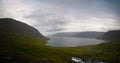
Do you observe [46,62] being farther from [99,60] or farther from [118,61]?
[118,61]

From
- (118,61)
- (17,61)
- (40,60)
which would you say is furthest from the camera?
(118,61)

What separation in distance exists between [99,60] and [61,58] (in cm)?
2500

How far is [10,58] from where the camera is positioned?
103 metres

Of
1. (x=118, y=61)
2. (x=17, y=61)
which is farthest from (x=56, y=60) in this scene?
(x=118, y=61)

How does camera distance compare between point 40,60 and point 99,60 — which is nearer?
point 40,60

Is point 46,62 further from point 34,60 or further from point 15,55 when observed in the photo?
point 15,55

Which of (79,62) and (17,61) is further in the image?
(79,62)

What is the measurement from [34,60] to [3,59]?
1727 centimetres

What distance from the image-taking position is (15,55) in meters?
107

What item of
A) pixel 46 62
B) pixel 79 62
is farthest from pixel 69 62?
pixel 46 62

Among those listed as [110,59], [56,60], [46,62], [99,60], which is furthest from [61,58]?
[110,59]

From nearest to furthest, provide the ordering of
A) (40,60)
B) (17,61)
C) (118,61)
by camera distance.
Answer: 1. (17,61)
2. (40,60)
3. (118,61)

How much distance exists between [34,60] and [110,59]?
51.5 metres

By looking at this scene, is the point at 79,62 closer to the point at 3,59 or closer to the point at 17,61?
the point at 17,61
